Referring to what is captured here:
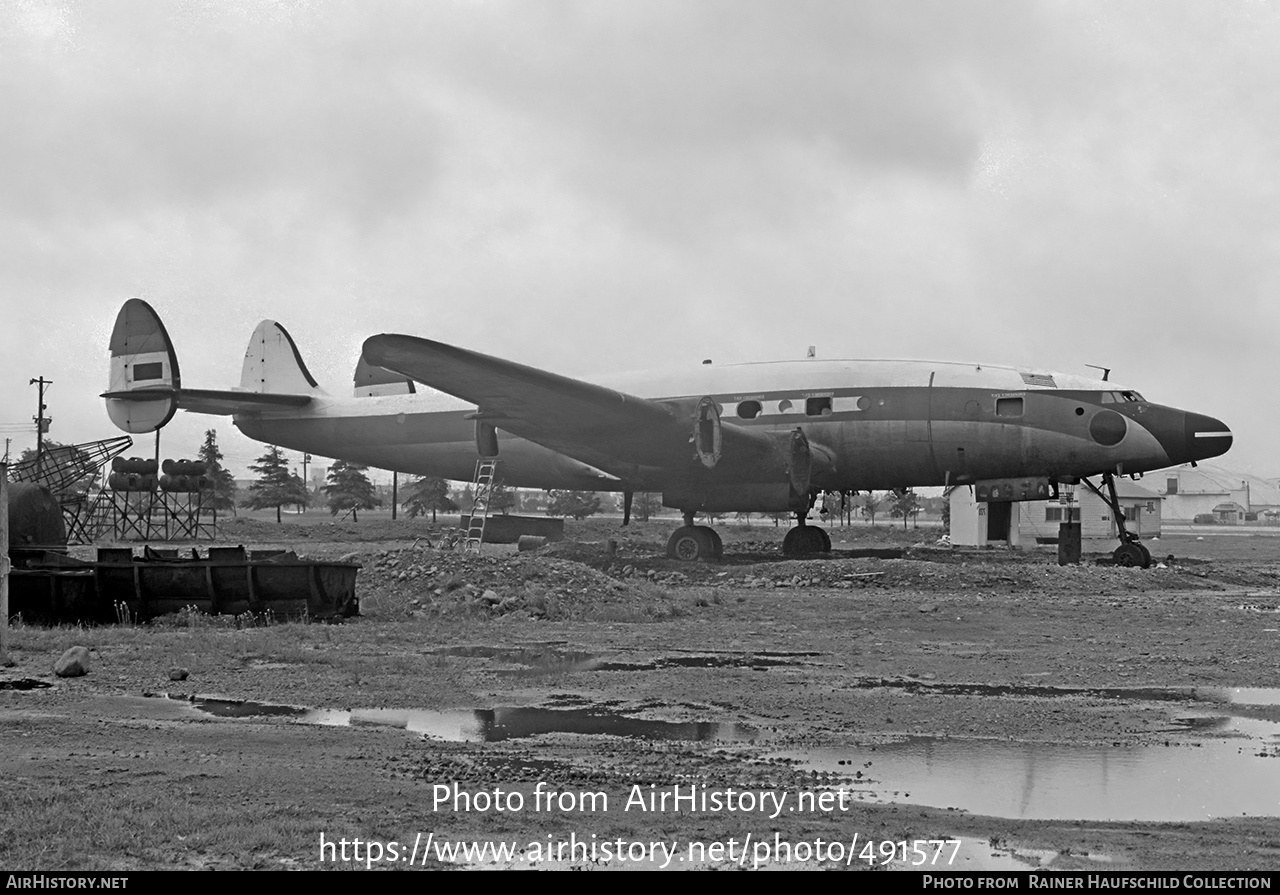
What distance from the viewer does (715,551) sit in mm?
28000

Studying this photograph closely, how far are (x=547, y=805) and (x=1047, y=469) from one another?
837 inches

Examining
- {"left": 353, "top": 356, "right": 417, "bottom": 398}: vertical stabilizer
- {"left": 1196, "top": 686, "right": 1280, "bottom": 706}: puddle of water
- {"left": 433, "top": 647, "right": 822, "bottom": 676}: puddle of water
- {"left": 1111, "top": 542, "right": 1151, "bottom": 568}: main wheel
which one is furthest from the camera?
{"left": 353, "top": 356, "right": 417, "bottom": 398}: vertical stabilizer

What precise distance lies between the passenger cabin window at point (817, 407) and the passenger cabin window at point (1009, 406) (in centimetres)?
366

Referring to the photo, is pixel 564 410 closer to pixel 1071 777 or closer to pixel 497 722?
pixel 497 722

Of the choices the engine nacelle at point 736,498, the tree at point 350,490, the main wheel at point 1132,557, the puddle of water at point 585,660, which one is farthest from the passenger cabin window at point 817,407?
the tree at point 350,490

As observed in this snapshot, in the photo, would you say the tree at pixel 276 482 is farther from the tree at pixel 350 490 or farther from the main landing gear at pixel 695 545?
the main landing gear at pixel 695 545

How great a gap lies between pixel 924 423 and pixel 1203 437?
5763mm

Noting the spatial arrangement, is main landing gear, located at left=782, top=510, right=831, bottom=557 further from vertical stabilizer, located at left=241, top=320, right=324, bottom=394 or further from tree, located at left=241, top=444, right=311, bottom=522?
tree, located at left=241, top=444, right=311, bottom=522

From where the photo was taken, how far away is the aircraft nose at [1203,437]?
25.3 m

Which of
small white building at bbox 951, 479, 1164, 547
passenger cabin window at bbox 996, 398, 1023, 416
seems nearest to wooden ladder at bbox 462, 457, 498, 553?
passenger cabin window at bbox 996, 398, 1023, 416

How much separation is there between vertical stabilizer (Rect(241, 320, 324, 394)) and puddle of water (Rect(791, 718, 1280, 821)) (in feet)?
96.9

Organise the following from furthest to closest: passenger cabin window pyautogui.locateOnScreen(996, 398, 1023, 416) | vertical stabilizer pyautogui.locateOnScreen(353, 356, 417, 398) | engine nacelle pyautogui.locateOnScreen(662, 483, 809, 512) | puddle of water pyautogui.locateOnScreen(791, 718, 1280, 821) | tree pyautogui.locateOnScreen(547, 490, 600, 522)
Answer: tree pyautogui.locateOnScreen(547, 490, 600, 522) < vertical stabilizer pyautogui.locateOnScreen(353, 356, 417, 398) < engine nacelle pyautogui.locateOnScreen(662, 483, 809, 512) < passenger cabin window pyautogui.locateOnScreen(996, 398, 1023, 416) < puddle of water pyautogui.locateOnScreen(791, 718, 1280, 821)

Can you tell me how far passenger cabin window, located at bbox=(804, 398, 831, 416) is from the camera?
27016 millimetres

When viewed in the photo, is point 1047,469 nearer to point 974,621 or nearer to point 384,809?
point 974,621
